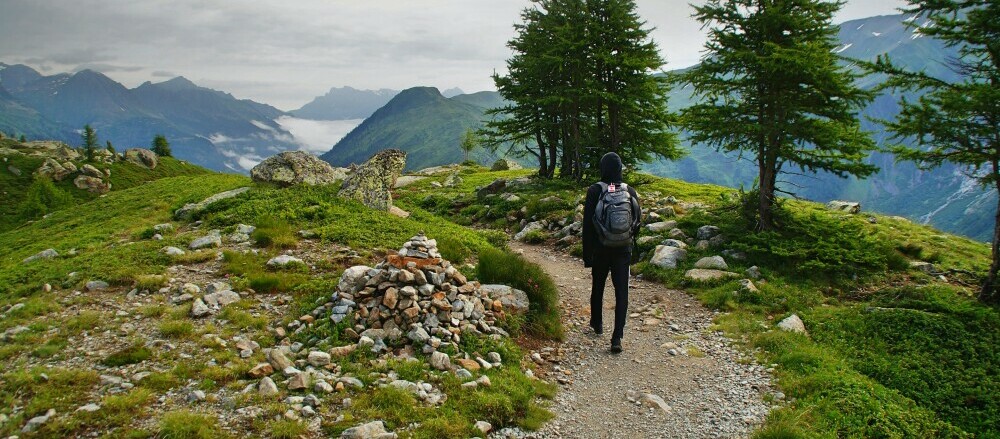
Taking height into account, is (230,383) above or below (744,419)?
above

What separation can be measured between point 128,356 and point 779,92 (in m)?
17.9

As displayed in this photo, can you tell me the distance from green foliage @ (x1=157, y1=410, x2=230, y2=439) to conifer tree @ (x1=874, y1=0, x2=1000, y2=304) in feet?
48.7

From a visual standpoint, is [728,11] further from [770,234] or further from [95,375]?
[95,375]

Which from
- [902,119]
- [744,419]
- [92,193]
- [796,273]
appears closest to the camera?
[744,419]

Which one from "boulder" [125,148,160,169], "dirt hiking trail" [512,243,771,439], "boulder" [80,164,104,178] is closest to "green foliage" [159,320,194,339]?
"dirt hiking trail" [512,243,771,439]

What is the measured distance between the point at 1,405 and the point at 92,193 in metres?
122

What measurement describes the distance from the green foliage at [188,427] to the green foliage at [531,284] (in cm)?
599

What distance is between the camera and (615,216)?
9.26 m

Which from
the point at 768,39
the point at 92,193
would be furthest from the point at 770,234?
the point at 92,193

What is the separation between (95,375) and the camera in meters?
6.97

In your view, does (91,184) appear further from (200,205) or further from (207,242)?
(207,242)

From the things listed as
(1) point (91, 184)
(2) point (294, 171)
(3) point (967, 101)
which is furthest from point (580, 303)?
(1) point (91, 184)

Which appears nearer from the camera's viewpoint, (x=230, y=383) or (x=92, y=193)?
(x=230, y=383)

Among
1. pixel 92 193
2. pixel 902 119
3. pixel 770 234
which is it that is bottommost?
pixel 92 193
